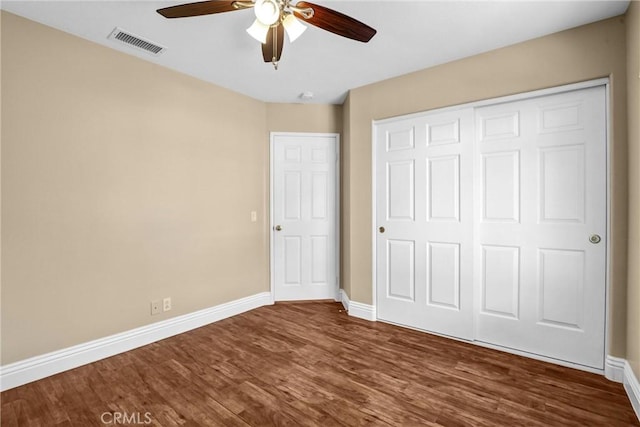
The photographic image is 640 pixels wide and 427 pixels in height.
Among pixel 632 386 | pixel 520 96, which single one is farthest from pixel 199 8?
pixel 632 386

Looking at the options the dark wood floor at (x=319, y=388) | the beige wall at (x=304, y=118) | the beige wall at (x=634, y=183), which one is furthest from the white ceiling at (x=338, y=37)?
the dark wood floor at (x=319, y=388)

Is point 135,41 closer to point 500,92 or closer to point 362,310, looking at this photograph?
point 500,92

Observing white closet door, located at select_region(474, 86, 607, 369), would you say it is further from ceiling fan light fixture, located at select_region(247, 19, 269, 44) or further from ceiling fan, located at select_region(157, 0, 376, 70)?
ceiling fan light fixture, located at select_region(247, 19, 269, 44)

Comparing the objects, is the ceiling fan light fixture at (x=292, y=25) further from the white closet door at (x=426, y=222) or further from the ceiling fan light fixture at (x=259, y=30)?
the white closet door at (x=426, y=222)

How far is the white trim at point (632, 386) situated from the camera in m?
1.79

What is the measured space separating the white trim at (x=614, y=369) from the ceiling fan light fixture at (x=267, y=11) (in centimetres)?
310

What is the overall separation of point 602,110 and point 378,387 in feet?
8.25

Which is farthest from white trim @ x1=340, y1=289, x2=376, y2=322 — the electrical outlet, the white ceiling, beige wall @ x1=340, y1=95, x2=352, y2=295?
the white ceiling

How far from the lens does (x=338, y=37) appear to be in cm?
233

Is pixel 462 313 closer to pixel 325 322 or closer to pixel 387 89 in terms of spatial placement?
pixel 325 322

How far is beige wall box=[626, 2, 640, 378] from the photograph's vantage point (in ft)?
6.04

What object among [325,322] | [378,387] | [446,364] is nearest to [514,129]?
[446,364]

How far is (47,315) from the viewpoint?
2186 mm

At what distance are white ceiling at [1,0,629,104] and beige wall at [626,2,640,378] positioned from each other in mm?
240
